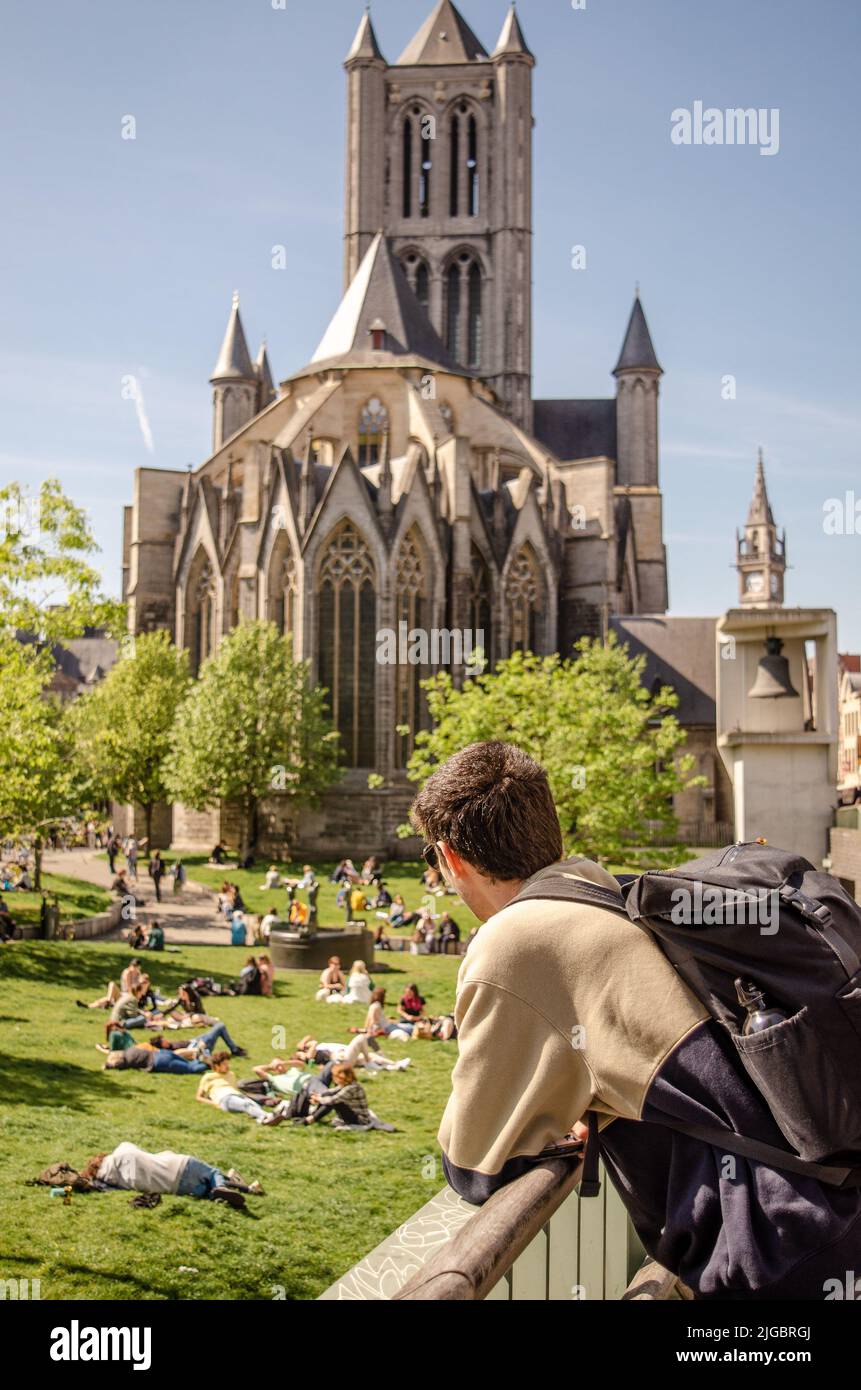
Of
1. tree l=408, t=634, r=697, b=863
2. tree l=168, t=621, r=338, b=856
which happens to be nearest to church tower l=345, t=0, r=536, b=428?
tree l=168, t=621, r=338, b=856

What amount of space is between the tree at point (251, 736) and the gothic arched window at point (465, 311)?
27599 millimetres

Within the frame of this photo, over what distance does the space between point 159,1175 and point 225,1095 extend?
356 centimetres

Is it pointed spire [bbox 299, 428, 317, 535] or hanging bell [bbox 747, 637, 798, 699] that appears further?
pointed spire [bbox 299, 428, 317, 535]

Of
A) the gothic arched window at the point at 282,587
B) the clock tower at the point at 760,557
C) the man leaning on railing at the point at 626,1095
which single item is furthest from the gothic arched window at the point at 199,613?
the clock tower at the point at 760,557

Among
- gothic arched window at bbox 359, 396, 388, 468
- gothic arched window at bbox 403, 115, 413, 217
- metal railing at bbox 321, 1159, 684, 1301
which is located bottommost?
metal railing at bbox 321, 1159, 684, 1301

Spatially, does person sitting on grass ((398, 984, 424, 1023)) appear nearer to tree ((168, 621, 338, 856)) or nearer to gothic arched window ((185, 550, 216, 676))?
tree ((168, 621, 338, 856))

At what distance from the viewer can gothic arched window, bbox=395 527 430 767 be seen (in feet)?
145

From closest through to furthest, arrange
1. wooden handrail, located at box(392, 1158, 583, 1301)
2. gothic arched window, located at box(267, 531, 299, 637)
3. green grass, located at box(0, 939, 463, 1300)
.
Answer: wooden handrail, located at box(392, 1158, 583, 1301) → green grass, located at box(0, 939, 463, 1300) → gothic arched window, located at box(267, 531, 299, 637)

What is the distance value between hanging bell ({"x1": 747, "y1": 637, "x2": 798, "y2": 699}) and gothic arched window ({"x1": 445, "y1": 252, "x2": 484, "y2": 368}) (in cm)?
4858

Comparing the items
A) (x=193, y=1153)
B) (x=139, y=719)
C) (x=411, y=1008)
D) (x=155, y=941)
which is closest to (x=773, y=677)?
(x=411, y=1008)

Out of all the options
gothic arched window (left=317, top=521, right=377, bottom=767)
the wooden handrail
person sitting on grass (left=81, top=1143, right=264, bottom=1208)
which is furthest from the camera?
gothic arched window (left=317, top=521, right=377, bottom=767)

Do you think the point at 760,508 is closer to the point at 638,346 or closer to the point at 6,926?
the point at 638,346

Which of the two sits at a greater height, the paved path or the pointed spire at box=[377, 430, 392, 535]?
the pointed spire at box=[377, 430, 392, 535]
